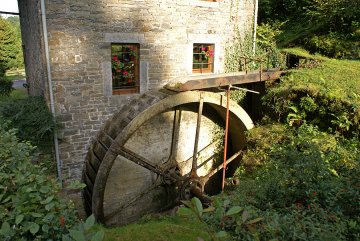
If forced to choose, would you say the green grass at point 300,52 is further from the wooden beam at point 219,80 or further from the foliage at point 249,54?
the wooden beam at point 219,80

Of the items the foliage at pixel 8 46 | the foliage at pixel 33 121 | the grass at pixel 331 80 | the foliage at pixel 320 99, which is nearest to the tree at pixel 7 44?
the foliage at pixel 8 46

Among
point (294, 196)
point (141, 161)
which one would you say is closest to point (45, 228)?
point (294, 196)

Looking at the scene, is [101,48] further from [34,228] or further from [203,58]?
[34,228]

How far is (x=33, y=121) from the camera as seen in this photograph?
562cm

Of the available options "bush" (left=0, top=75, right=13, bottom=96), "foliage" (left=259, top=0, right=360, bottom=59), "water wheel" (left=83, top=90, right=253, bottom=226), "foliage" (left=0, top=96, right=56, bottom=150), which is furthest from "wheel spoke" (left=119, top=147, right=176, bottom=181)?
"bush" (left=0, top=75, right=13, bottom=96)

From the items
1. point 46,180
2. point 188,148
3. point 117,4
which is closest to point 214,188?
point 188,148

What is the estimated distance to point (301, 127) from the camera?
5.59 meters

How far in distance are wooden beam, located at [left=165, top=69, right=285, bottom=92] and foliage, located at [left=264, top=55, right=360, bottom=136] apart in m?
0.31

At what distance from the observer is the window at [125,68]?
613cm

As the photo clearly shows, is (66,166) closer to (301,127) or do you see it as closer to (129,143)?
(129,143)

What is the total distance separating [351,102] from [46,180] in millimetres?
5248

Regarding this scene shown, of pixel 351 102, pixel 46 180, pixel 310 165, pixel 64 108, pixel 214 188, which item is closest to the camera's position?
pixel 46 180

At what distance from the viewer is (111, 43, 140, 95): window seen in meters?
6.13

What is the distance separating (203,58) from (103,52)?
2.68 meters
